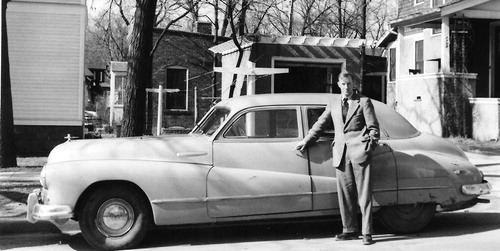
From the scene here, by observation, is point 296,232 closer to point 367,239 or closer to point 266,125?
point 367,239

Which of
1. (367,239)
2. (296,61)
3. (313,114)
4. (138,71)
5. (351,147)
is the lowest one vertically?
(367,239)

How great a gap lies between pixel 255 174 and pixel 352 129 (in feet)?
3.90

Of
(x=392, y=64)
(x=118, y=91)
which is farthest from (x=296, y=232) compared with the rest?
(x=118, y=91)

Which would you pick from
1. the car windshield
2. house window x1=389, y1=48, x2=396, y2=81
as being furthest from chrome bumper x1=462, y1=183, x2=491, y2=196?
house window x1=389, y1=48, x2=396, y2=81

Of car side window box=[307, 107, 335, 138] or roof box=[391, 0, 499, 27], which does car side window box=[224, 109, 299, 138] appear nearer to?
car side window box=[307, 107, 335, 138]

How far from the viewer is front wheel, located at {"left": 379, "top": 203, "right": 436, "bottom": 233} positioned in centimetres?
697

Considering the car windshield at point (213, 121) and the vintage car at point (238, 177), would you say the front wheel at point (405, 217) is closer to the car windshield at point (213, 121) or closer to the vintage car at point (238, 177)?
the vintage car at point (238, 177)

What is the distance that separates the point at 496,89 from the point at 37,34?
1482 centimetres

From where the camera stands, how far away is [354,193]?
660 centimetres

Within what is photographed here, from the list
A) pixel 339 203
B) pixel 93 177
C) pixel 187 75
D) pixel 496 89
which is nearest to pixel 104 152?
pixel 93 177

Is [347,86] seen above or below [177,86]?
below

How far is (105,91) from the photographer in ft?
154

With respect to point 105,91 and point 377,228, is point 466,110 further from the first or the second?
point 105,91

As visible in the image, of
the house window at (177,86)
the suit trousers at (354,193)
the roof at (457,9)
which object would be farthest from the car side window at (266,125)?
the house window at (177,86)
